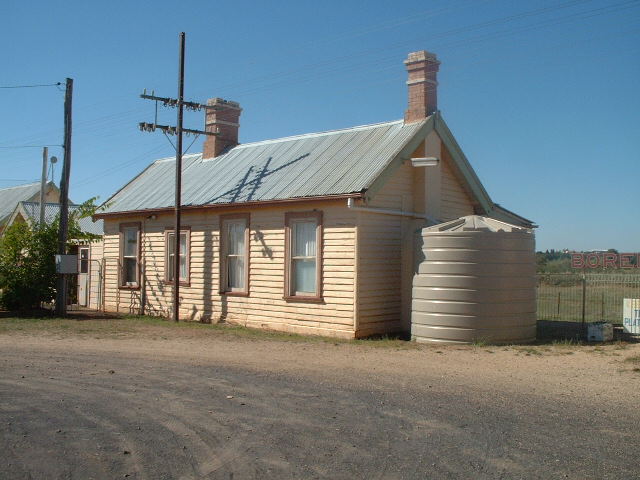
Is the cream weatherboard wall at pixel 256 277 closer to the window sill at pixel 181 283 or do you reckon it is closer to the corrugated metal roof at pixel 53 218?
the window sill at pixel 181 283

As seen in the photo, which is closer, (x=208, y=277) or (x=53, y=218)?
(x=208, y=277)

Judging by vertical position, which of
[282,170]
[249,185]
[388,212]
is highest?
[282,170]

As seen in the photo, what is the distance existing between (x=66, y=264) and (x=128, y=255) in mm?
1907

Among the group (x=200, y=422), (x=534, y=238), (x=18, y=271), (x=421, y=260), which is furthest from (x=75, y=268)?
(x=200, y=422)

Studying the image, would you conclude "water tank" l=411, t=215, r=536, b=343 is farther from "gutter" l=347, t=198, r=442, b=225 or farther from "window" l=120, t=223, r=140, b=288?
"window" l=120, t=223, r=140, b=288

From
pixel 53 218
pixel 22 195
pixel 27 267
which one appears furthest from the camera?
pixel 22 195

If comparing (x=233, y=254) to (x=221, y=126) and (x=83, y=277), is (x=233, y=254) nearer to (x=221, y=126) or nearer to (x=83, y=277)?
(x=221, y=126)

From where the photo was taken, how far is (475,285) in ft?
44.5

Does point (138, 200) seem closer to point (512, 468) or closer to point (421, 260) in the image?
point (421, 260)

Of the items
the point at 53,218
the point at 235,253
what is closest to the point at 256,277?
the point at 235,253

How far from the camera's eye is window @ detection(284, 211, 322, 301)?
15453 mm

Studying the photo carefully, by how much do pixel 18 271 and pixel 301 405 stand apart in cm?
1521

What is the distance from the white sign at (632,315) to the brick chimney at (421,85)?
20.0 feet

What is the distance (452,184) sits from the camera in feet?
58.2
